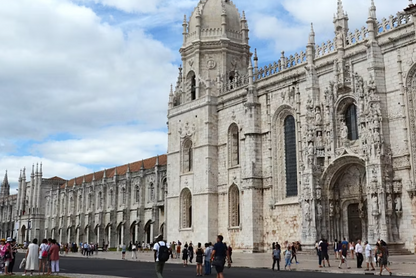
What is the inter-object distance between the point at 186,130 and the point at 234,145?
4942 millimetres

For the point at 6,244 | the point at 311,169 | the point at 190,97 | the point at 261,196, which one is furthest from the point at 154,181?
the point at 6,244

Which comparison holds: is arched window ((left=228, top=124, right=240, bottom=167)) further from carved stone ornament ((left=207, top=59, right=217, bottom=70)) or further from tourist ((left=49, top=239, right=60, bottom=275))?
tourist ((left=49, top=239, right=60, bottom=275))

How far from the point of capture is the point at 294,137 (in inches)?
1337

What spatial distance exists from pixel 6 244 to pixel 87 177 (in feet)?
199

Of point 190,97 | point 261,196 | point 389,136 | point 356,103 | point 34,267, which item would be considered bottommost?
point 34,267

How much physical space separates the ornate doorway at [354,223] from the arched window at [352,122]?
4.14 metres

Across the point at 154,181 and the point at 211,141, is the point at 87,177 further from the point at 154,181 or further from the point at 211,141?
the point at 211,141

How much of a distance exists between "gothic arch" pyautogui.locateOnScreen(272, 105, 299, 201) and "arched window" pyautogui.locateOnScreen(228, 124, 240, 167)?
3886 millimetres

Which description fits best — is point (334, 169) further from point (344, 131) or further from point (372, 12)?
point (372, 12)

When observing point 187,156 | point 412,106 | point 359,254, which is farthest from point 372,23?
point 187,156

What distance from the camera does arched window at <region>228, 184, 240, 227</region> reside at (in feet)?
123

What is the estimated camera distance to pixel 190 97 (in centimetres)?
4288

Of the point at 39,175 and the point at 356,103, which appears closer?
the point at 356,103

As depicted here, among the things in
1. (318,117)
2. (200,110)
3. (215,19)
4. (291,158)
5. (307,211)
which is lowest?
(307,211)
